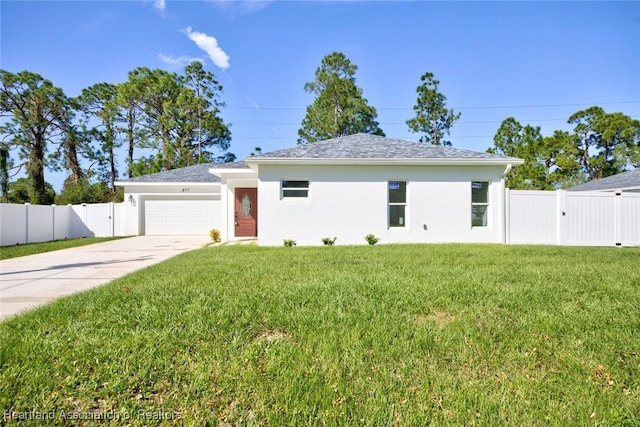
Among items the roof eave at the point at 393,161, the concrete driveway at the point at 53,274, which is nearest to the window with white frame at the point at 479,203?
the roof eave at the point at 393,161

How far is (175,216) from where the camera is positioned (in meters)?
17.0

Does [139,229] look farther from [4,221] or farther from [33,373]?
[33,373]

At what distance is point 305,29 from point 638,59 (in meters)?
17.5

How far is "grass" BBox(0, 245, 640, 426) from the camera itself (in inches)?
82.6

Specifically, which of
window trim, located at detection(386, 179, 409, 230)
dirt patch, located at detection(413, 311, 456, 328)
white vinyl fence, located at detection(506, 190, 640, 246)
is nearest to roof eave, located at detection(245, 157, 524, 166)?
window trim, located at detection(386, 179, 409, 230)

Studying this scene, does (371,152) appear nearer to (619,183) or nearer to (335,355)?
(335,355)

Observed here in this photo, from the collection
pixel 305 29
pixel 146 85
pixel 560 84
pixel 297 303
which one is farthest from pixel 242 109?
pixel 297 303

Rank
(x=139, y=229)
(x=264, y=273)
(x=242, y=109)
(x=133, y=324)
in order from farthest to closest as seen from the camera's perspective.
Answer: (x=242, y=109), (x=139, y=229), (x=264, y=273), (x=133, y=324)

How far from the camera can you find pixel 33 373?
93.7 inches

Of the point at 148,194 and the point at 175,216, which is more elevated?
the point at 148,194

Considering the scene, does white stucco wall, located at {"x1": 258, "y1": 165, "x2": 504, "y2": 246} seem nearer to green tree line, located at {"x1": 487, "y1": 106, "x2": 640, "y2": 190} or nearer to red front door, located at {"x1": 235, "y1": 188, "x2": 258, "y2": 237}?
red front door, located at {"x1": 235, "y1": 188, "x2": 258, "y2": 237}

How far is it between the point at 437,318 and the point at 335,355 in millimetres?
1392

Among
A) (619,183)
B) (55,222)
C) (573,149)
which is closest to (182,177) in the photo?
(55,222)

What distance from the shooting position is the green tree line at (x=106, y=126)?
24.8 meters
